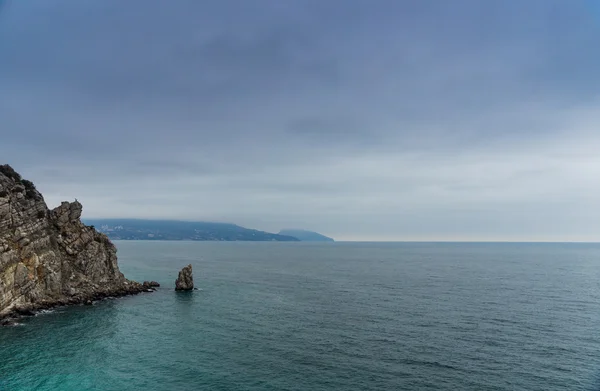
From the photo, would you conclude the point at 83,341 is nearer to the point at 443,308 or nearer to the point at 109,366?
the point at 109,366

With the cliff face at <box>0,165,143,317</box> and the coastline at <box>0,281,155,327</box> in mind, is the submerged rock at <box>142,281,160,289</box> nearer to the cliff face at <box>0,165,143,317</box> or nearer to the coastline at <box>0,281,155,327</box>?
the coastline at <box>0,281,155,327</box>

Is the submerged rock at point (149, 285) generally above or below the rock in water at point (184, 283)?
below

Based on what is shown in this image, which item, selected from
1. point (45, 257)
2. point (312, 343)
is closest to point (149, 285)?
point (45, 257)

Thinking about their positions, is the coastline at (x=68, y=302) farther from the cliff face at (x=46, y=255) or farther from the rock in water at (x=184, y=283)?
the rock in water at (x=184, y=283)

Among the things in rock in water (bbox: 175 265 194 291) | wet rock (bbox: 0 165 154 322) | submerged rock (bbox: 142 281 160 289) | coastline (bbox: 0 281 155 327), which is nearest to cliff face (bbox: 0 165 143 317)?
wet rock (bbox: 0 165 154 322)

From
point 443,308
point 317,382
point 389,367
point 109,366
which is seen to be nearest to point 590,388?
point 389,367

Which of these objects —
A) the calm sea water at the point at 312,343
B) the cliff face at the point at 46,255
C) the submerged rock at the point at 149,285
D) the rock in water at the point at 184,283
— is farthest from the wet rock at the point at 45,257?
the rock in water at the point at 184,283

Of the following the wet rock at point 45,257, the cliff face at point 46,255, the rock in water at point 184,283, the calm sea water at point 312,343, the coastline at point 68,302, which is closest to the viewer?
the calm sea water at point 312,343

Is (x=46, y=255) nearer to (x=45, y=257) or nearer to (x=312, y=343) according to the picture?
(x=45, y=257)
